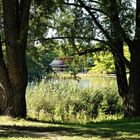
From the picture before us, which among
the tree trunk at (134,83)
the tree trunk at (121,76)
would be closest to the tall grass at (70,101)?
the tree trunk at (121,76)

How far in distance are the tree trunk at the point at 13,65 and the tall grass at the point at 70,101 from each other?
530 cm

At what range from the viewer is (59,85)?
21.9m

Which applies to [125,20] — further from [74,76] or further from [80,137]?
[80,137]

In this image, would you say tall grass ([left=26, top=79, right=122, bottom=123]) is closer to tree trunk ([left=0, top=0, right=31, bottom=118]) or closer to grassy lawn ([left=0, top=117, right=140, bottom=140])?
tree trunk ([left=0, top=0, right=31, bottom=118])

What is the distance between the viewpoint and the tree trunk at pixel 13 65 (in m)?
13.5

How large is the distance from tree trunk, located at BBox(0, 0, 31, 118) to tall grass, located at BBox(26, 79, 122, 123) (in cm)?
530

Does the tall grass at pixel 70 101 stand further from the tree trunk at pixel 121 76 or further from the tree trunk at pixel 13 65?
the tree trunk at pixel 13 65

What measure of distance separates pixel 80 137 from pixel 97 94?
13524 millimetres

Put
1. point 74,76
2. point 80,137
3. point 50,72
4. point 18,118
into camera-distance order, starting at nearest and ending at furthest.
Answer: point 80,137 < point 18,118 < point 74,76 < point 50,72

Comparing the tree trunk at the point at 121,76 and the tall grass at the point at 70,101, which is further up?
the tree trunk at the point at 121,76

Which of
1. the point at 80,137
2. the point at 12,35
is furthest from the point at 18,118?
the point at 80,137

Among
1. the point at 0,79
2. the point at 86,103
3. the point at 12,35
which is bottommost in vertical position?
the point at 86,103

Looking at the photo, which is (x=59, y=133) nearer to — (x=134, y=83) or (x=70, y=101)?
(x=134, y=83)

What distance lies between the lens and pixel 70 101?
21.0 metres
